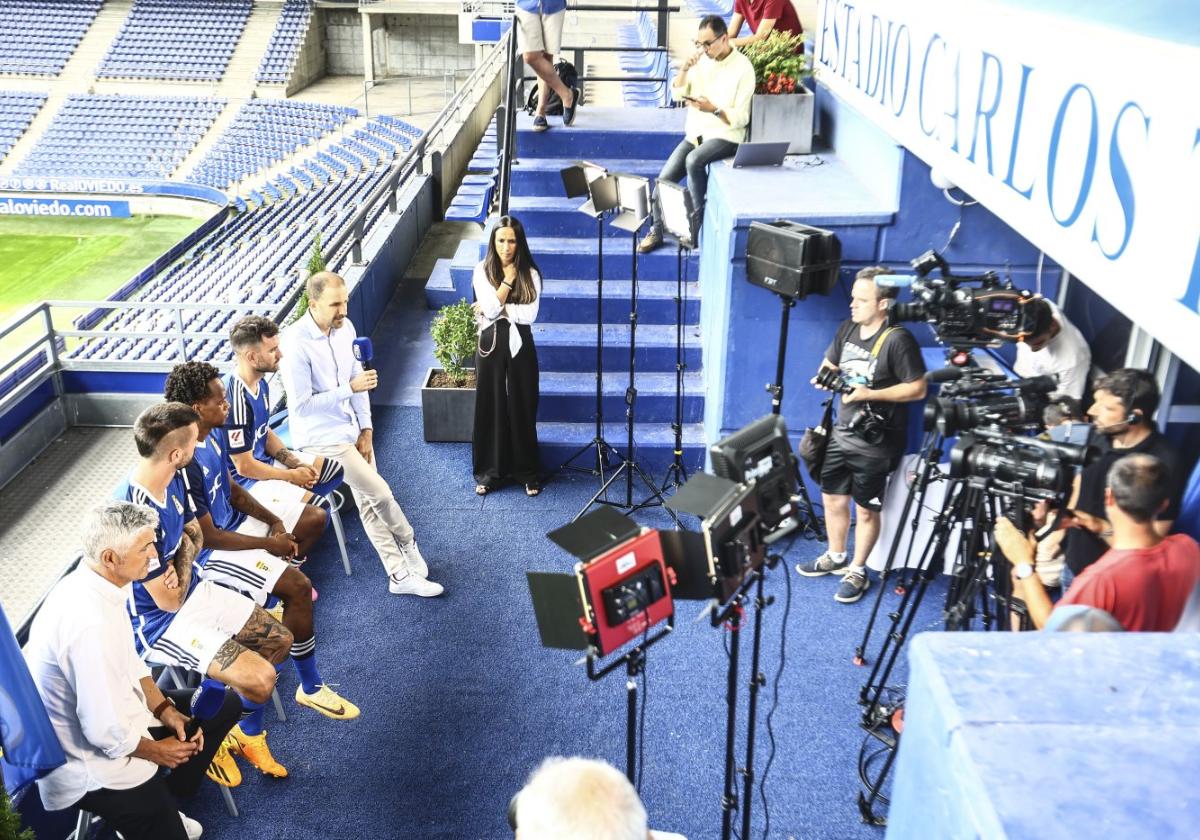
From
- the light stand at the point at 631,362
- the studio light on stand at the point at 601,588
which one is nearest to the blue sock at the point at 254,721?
the studio light on stand at the point at 601,588

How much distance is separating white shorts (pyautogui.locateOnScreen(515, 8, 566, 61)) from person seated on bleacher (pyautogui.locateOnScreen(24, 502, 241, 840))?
5198 millimetres

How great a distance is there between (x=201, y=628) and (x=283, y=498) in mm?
1080

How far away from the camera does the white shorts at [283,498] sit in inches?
181

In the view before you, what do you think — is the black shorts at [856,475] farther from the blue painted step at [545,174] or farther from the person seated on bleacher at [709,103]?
the blue painted step at [545,174]

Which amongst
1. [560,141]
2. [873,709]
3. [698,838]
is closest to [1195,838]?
[698,838]

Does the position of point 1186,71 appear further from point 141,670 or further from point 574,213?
point 574,213

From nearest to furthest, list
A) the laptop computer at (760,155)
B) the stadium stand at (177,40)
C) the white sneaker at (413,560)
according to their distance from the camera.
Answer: the white sneaker at (413,560), the laptop computer at (760,155), the stadium stand at (177,40)

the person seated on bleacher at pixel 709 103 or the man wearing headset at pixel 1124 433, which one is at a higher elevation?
the person seated on bleacher at pixel 709 103

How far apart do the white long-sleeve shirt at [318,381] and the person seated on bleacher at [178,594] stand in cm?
101

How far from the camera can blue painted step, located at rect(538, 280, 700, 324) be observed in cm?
664

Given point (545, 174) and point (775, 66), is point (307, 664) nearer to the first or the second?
point (545, 174)

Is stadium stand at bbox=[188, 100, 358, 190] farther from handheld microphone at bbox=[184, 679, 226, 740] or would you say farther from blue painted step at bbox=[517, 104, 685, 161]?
handheld microphone at bbox=[184, 679, 226, 740]

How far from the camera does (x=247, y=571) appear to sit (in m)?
3.98

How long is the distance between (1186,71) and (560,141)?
5478 mm
